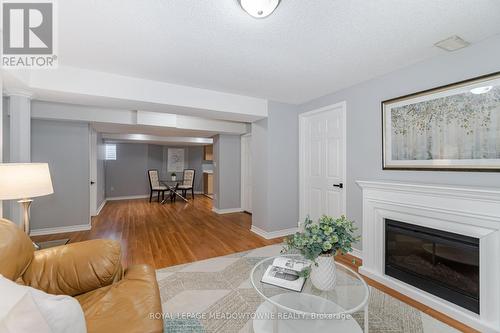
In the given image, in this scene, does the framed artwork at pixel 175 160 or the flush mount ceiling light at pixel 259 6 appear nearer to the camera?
the flush mount ceiling light at pixel 259 6

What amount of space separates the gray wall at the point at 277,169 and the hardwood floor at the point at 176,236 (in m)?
0.41

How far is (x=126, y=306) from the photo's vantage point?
117cm

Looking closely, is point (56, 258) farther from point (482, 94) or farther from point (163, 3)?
point (482, 94)

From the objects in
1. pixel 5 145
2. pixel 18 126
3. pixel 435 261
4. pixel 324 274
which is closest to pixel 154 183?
pixel 5 145

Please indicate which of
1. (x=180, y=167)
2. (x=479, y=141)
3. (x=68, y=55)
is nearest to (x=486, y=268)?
(x=479, y=141)

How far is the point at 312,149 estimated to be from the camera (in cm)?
359

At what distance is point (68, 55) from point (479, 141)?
3.77 metres

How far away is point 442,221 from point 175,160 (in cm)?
817

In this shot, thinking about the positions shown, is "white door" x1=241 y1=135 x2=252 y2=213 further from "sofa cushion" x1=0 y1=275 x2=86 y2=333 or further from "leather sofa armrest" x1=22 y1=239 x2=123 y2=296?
"sofa cushion" x1=0 y1=275 x2=86 y2=333

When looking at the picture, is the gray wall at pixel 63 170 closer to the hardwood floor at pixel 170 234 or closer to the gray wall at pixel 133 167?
the hardwood floor at pixel 170 234

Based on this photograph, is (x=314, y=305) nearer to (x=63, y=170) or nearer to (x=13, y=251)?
(x=13, y=251)

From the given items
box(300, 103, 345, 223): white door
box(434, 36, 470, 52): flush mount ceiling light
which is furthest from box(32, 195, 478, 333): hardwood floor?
box(434, 36, 470, 52): flush mount ceiling light

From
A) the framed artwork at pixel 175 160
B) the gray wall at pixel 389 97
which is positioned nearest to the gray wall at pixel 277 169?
the gray wall at pixel 389 97

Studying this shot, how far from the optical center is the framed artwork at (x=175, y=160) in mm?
8492
